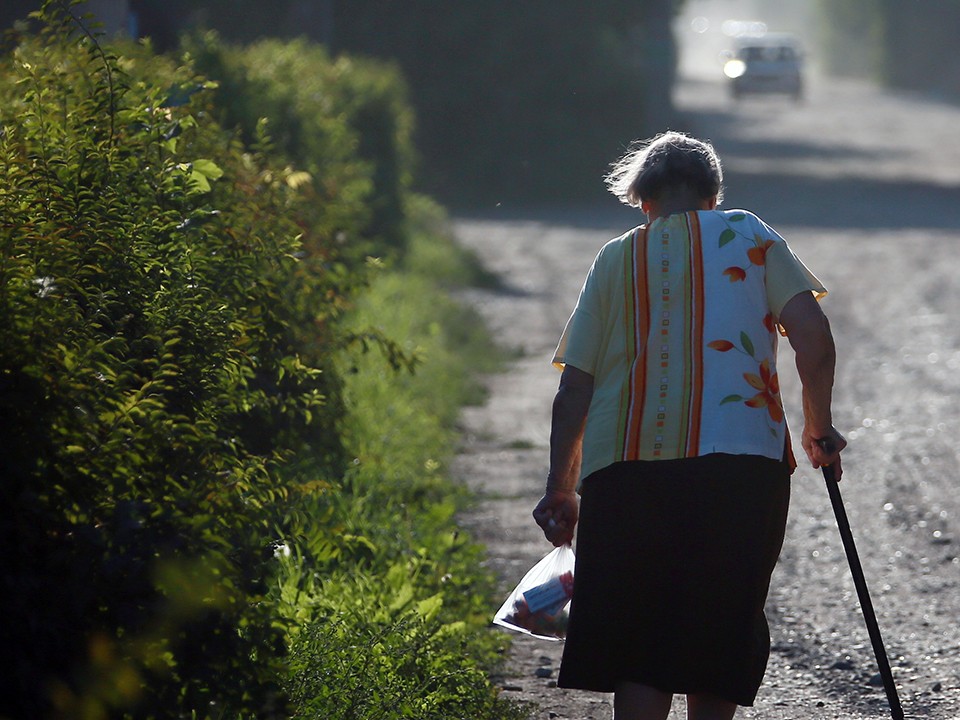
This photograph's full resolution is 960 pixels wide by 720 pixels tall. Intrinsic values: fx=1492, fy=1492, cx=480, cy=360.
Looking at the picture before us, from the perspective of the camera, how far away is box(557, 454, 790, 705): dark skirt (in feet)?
11.6

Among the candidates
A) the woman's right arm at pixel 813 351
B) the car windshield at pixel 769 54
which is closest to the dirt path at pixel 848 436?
the woman's right arm at pixel 813 351

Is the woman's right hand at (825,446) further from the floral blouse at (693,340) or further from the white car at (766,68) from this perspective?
the white car at (766,68)

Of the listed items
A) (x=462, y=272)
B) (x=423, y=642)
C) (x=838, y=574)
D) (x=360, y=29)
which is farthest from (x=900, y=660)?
(x=360, y=29)

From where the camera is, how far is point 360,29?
28969mm

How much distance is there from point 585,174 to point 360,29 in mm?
5351

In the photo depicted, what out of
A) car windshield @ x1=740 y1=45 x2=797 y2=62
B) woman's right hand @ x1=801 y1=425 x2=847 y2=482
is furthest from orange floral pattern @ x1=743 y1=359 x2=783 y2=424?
car windshield @ x1=740 y1=45 x2=797 y2=62

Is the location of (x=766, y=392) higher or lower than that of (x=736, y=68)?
lower

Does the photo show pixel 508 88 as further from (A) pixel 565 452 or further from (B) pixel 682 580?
(B) pixel 682 580

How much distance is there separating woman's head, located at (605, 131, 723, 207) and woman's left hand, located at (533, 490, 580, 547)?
30.8 inches

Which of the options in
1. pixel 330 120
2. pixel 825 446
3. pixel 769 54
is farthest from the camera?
pixel 769 54

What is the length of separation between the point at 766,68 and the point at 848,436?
41.1 metres

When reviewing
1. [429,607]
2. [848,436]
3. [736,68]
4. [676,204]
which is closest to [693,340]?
[676,204]

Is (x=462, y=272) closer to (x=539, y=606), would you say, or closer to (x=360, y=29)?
(x=539, y=606)

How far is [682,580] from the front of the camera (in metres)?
3.54
